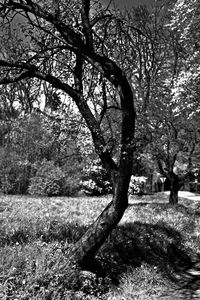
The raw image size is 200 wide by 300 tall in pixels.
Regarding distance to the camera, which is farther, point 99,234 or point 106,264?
point 106,264

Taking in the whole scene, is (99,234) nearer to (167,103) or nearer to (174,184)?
(167,103)

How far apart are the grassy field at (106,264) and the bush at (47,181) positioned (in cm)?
1121

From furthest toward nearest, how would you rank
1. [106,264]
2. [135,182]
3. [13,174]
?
[13,174]
[135,182]
[106,264]

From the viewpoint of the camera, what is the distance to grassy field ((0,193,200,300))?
5.17 m

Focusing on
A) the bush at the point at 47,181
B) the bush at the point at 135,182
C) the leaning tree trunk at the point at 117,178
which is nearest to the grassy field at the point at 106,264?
the leaning tree trunk at the point at 117,178

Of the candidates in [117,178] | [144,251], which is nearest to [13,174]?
[144,251]

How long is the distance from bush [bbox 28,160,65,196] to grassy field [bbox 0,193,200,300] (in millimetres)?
11211

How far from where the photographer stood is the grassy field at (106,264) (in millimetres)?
5172

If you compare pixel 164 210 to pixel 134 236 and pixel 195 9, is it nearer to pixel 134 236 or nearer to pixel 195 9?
pixel 134 236

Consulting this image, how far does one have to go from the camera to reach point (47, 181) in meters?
22.5

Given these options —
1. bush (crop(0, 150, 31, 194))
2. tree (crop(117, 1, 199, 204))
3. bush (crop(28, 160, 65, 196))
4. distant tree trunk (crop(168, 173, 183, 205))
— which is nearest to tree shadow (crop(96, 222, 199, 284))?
tree (crop(117, 1, 199, 204))

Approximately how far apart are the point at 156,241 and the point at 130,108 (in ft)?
15.4

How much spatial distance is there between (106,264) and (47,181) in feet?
51.9

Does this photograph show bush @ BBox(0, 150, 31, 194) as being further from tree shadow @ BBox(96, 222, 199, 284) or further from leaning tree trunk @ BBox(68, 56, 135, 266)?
leaning tree trunk @ BBox(68, 56, 135, 266)
